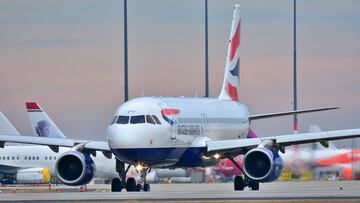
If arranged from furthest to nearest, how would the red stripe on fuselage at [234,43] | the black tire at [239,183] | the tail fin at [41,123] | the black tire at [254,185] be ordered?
the tail fin at [41,123] → the red stripe on fuselage at [234,43] → the black tire at [239,183] → the black tire at [254,185]

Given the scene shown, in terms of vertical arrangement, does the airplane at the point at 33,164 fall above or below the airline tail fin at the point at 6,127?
below

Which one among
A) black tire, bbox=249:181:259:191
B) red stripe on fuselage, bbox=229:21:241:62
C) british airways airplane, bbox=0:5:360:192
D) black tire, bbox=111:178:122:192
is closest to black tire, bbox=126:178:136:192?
british airways airplane, bbox=0:5:360:192

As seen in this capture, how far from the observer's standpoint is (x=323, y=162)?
84938mm

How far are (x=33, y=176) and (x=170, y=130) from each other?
3530 cm

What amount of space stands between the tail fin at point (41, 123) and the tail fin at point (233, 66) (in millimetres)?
32826

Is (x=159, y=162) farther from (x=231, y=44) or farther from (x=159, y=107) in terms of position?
(x=231, y=44)

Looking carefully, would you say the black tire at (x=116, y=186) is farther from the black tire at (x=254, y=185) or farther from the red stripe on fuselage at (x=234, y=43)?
the red stripe on fuselage at (x=234, y=43)

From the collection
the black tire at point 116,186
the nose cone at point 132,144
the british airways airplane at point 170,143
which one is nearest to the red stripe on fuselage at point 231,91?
the british airways airplane at point 170,143

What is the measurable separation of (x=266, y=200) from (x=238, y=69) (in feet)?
109

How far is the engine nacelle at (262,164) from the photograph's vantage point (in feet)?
201

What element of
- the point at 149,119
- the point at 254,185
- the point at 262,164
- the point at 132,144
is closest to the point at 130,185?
the point at 149,119

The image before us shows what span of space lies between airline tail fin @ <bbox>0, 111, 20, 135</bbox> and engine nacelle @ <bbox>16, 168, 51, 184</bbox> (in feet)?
46.6

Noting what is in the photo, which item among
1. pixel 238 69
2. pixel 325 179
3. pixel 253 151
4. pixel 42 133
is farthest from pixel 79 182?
pixel 42 133

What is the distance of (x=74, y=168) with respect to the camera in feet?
211
